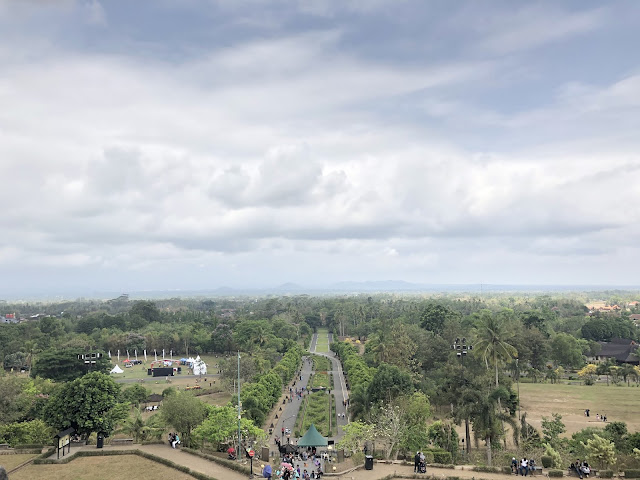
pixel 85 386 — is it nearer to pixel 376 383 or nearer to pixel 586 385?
pixel 376 383

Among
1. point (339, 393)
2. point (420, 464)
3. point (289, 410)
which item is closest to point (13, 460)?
point (420, 464)

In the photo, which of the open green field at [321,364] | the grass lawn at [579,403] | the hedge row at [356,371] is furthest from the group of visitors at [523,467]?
the open green field at [321,364]

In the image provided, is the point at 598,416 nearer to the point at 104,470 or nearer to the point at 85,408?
the point at 104,470

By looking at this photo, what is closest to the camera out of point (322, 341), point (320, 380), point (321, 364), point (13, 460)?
point (13, 460)

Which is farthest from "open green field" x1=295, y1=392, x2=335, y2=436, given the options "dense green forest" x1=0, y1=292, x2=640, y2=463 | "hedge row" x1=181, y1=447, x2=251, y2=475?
"hedge row" x1=181, y1=447, x2=251, y2=475

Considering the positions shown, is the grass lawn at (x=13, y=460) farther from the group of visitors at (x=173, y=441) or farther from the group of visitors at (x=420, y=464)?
the group of visitors at (x=420, y=464)

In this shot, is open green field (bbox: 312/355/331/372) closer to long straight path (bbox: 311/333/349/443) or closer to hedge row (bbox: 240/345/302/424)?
long straight path (bbox: 311/333/349/443)

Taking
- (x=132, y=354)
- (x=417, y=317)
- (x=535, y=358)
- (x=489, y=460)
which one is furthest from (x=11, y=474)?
(x=417, y=317)
